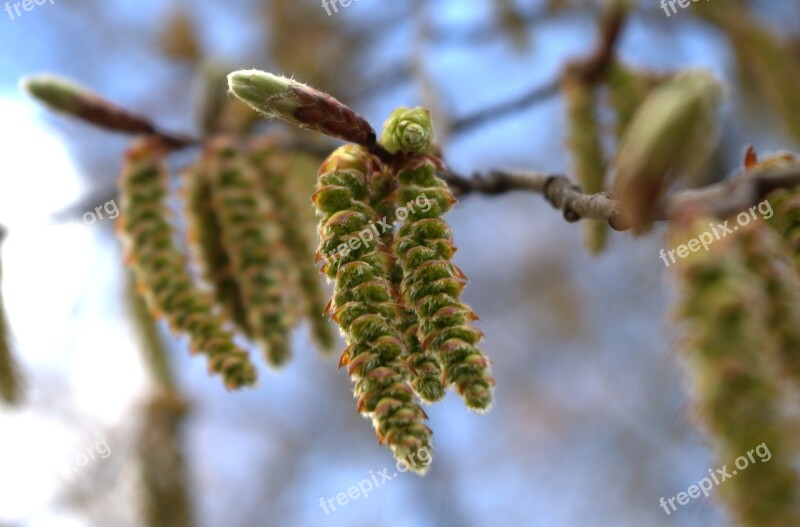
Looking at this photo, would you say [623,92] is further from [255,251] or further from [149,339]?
[149,339]

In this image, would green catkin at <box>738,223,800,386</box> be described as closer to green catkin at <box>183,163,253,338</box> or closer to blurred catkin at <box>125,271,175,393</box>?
green catkin at <box>183,163,253,338</box>

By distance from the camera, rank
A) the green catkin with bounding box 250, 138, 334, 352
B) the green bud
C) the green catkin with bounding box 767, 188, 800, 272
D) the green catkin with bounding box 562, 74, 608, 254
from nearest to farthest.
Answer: the green catkin with bounding box 767, 188, 800, 272, the green bud, the green catkin with bounding box 250, 138, 334, 352, the green catkin with bounding box 562, 74, 608, 254

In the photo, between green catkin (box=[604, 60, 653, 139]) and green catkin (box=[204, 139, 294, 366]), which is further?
green catkin (box=[604, 60, 653, 139])

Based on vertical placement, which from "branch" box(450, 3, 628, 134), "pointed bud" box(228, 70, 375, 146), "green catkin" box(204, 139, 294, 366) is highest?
"branch" box(450, 3, 628, 134)

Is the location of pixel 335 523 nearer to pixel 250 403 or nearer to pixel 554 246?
pixel 250 403

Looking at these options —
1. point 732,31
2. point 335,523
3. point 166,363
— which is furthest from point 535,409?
point 166,363

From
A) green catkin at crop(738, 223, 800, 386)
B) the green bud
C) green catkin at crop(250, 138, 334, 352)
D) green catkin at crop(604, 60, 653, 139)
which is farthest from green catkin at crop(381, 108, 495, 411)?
green catkin at crop(604, 60, 653, 139)

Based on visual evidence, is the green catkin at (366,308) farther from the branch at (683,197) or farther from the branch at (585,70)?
the branch at (585,70)

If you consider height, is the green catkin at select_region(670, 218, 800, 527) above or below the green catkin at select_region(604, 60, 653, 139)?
below
